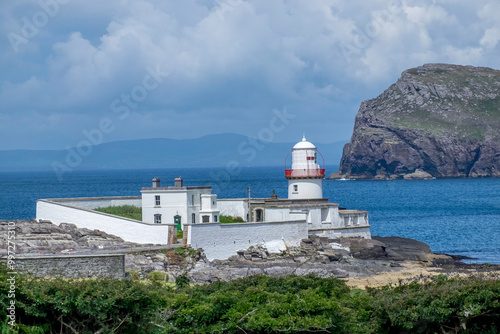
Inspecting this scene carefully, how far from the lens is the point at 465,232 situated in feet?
233

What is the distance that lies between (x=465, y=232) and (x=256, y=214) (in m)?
33.8

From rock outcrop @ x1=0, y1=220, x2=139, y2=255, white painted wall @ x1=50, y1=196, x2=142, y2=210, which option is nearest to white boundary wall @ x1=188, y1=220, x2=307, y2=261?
rock outcrop @ x1=0, y1=220, x2=139, y2=255

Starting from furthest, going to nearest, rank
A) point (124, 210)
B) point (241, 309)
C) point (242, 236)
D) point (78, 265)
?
point (124, 210)
point (242, 236)
point (78, 265)
point (241, 309)

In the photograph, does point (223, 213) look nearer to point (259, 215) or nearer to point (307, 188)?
point (259, 215)

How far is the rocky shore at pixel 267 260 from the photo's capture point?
1281 inches

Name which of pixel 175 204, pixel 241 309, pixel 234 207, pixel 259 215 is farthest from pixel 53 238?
pixel 241 309

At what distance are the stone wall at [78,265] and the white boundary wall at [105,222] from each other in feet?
28.7

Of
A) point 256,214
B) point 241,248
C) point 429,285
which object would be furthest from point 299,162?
point 429,285

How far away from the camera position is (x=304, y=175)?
151ft

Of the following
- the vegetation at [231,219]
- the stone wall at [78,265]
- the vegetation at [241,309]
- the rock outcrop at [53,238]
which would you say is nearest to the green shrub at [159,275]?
the stone wall at [78,265]

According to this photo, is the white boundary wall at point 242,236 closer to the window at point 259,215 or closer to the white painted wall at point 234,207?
the window at point 259,215

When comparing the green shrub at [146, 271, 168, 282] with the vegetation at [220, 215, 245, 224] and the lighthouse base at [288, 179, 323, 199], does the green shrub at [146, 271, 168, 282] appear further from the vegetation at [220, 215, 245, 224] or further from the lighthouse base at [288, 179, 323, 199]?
the lighthouse base at [288, 179, 323, 199]

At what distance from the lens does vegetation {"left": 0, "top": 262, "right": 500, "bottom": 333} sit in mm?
18359

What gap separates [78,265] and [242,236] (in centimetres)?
1307
